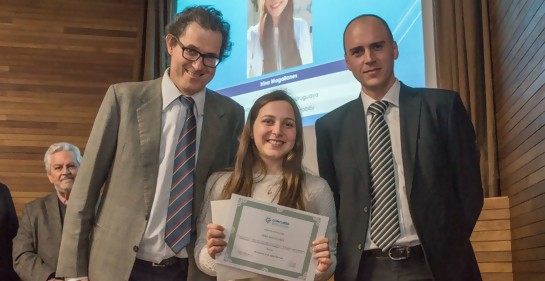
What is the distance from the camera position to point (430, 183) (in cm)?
197

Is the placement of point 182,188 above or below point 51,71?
below

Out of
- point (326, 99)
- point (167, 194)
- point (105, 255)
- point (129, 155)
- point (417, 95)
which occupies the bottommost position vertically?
point (105, 255)

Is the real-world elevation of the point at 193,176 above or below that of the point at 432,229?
above

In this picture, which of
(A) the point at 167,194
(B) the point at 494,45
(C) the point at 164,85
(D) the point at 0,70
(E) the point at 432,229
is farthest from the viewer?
(D) the point at 0,70

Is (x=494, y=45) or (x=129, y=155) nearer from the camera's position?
(x=129, y=155)

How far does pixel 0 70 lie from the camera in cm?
485

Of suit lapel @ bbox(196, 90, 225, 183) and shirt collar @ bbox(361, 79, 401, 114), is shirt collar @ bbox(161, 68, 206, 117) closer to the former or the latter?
suit lapel @ bbox(196, 90, 225, 183)

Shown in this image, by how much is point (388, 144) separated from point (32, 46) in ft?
12.6

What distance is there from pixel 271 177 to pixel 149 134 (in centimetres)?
45

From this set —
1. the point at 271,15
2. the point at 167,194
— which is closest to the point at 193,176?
the point at 167,194

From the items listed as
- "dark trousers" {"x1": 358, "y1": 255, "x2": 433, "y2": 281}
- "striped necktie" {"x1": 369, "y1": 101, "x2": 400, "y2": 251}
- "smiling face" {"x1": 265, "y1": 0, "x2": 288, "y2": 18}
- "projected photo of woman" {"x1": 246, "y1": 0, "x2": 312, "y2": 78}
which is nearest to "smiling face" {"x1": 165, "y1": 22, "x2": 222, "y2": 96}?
"striped necktie" {"x1": 369, "y1": 101, "x2": 400, "y2": 251}

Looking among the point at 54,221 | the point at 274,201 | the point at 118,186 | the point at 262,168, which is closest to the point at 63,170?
the point at 54,221

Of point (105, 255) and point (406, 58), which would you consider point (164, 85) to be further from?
point (406, 58)

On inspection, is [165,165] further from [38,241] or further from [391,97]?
[38,241]
